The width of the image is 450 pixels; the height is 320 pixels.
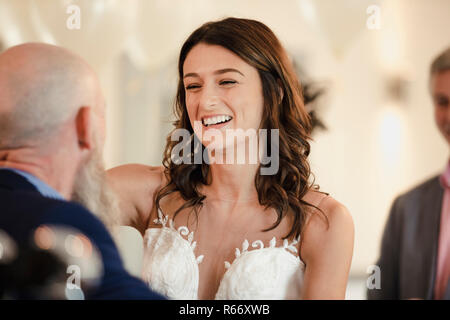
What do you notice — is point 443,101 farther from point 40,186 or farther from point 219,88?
point 40,186

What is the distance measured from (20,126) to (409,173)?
1.23m

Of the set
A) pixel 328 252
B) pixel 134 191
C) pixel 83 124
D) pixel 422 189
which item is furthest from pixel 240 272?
pixel 422 189

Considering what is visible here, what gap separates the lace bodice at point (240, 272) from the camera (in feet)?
3.39

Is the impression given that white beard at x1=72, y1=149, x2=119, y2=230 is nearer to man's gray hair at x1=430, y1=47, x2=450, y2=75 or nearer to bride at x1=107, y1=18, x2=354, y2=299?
bride at x1=107, y1=18, x2=354, y2=299

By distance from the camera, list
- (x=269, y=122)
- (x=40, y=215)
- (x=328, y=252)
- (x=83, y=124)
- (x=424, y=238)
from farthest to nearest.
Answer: (x=424, y=238), (x=269, y=122), (x=328, y=252), (x=83, y=124), (x=40, y=215)

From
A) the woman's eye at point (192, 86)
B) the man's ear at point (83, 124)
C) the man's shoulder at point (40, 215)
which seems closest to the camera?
the man's shoulder at point (40, 215)

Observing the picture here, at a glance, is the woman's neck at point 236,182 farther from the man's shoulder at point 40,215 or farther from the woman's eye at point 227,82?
the man's shoulder at point 40,215

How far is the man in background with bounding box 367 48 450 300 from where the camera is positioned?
1.20m

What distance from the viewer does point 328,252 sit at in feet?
3.29

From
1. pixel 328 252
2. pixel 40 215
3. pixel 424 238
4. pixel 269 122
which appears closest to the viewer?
pixel 40 215

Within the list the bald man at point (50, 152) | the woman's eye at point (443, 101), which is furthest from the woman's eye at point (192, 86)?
the woman's eye at point (443, 101)

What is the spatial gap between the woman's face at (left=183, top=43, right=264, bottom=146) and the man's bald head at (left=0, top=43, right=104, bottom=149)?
0.30 metres

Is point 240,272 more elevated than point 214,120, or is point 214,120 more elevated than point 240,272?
point 214,120

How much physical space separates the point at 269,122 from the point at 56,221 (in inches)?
21.9
